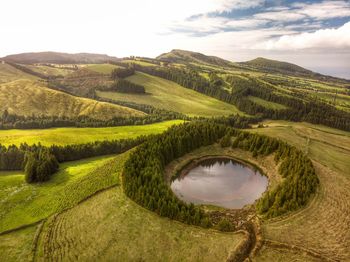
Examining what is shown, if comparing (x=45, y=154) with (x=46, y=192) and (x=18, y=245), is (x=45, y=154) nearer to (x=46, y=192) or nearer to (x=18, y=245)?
(x=46, y=192)

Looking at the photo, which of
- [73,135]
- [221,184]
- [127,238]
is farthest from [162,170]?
[73,135]

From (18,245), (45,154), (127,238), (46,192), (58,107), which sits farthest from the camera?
(58,107)

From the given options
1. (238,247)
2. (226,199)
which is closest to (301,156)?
(226,199)

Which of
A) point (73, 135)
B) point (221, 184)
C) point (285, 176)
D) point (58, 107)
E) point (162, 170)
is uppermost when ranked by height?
point (285, 176)

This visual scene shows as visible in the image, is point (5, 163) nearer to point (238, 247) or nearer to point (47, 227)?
point (47, 227)

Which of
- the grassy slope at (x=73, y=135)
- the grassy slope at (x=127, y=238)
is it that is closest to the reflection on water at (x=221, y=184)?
the grassy slope at (x=127, y=238)

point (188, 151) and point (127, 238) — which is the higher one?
point (188, 151)

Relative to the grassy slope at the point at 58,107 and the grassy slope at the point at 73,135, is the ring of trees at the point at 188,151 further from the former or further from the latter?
the grassy slope at the point at 58,107
